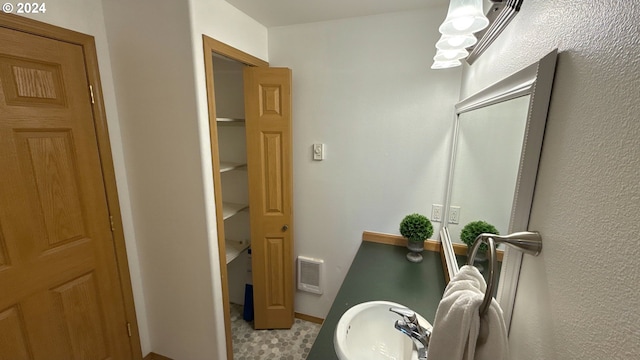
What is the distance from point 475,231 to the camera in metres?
0.94

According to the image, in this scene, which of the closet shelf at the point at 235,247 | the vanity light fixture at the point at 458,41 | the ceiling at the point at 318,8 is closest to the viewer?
the vanity light fixture at the point at 458,41

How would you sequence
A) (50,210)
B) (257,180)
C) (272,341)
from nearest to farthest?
(50,210) → (257,180) → (272,341)

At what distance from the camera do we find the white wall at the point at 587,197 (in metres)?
0.31

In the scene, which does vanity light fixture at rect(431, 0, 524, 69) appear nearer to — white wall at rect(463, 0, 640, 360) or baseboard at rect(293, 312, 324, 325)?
white wall at rect(463, 0, 640, 360)

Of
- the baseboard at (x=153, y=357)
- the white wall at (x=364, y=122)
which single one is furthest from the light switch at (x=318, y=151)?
the baseboard at (x=153, y=357)

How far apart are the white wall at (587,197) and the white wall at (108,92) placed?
1.89m

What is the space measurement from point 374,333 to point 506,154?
3.08ft

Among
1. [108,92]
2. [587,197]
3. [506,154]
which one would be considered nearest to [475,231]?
[506,154]

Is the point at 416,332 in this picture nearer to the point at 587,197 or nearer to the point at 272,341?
the point at 587,197

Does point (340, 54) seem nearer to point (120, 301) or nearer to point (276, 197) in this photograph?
point (276, 197)

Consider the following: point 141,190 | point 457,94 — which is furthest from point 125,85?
point 457,94

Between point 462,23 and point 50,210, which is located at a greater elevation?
point 462,23

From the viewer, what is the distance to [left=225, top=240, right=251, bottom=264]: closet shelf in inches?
79.3

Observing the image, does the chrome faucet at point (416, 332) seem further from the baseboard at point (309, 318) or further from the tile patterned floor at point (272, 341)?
the baseboard at point (309, 318)
